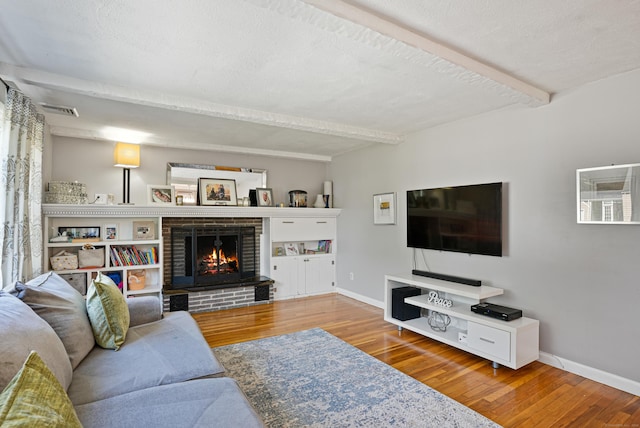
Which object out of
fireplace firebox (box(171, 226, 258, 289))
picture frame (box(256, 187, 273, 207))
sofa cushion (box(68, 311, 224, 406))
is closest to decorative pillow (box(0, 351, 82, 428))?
sofa cushion (box(68, 311, 224, 406))

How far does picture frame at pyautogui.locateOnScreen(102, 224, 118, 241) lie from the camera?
432cm

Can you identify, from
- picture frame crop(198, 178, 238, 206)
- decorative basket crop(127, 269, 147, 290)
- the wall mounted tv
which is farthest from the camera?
picture frame crop(198, 178, 238, 206)

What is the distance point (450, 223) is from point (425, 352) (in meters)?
1.36

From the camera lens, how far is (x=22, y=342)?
55.6 inches

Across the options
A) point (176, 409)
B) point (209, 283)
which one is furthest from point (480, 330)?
point (209, 283)

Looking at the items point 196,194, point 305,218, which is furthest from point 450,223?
point 196,194

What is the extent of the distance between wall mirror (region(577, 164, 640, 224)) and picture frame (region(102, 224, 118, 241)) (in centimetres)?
502

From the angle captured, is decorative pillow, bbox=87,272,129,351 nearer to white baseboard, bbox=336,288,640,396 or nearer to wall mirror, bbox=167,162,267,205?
wall mirror, bbox=167,162,267,205

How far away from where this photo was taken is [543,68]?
2432mm

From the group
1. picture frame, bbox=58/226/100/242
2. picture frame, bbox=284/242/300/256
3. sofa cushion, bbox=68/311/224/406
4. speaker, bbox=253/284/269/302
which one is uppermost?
picture frame, bbox=58/226/100/242

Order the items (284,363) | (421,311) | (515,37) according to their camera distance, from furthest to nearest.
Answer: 1. (421,311)
2. (284,363)
3. (515,37)

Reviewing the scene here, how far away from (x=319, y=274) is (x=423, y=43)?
4130 millimetres

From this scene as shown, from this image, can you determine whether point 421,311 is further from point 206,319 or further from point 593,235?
point 206,319

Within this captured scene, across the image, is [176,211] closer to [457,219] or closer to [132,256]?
[132,256]
